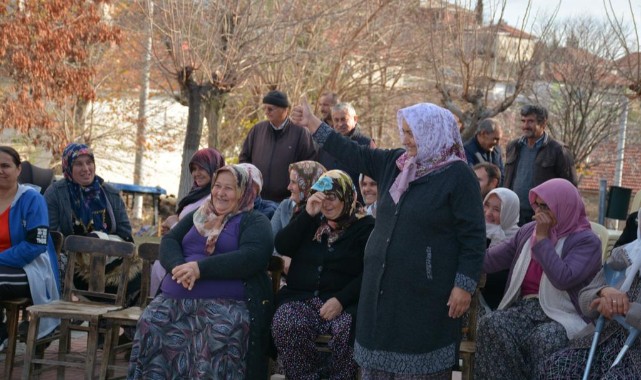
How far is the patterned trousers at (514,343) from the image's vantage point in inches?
191

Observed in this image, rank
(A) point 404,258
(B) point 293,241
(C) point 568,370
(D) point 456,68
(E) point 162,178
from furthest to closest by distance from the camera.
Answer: (E) point 162,178, (D) point 456,68, (B) point 293,241, (C) point 568,370, (A) point 404,258

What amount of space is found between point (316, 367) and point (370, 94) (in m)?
14.1

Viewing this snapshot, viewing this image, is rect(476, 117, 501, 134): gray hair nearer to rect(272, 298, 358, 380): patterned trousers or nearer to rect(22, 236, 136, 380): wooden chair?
rect(272, 298, 358, 380): patterned trousers

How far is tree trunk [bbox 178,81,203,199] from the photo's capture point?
37.6 ft

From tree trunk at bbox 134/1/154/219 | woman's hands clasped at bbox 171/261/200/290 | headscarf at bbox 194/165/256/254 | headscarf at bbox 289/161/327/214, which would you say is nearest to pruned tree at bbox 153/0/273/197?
headscarf at bbox 289/161/327/214

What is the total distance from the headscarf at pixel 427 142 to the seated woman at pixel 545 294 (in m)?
0.93

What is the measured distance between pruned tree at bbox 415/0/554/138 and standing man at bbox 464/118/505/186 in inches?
157

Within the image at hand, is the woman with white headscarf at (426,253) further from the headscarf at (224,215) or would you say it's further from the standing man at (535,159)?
the standing man at (535,159)

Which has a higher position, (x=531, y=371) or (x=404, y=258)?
(x=404, y=258)

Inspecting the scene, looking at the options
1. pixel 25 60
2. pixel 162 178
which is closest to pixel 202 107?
pixel 25 60

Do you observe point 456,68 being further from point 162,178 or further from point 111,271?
point 162,178

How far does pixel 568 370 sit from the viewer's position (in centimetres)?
464

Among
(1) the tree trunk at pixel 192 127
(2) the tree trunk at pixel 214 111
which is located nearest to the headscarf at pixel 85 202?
(1) the tree trunk at pixel 192 127

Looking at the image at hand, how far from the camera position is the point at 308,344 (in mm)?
5180
